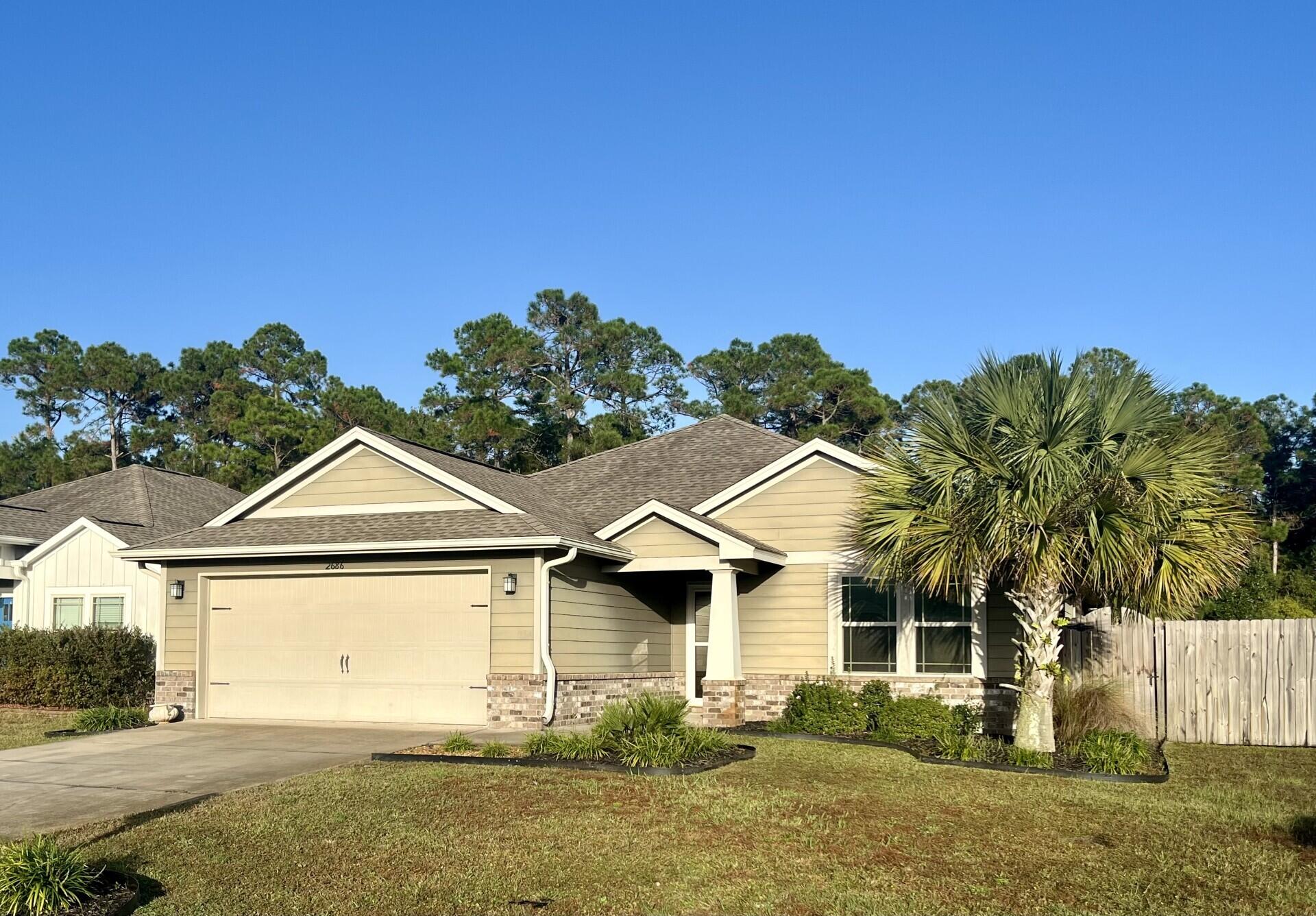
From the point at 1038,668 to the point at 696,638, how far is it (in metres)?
7.47

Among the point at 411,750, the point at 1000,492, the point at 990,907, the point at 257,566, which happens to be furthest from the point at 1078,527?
the point at 257,566

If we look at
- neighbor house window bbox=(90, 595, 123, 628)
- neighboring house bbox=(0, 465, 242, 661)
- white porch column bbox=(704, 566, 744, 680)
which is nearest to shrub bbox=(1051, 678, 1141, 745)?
white porch column bbox=(704, 566, 744, 680)

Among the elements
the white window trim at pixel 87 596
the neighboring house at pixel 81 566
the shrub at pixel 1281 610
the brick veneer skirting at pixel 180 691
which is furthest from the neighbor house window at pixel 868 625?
the white window trim at pixel 87 596

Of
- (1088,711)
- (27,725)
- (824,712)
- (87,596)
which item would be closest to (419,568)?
(824,712)

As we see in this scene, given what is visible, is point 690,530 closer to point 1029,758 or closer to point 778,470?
point 778,470

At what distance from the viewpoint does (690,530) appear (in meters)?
17.8

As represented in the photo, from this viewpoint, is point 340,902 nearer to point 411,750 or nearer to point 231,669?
point 411,750

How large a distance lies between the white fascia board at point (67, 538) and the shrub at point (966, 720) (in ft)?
58.7

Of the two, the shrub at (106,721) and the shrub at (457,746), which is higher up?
the shrub at (457,746)

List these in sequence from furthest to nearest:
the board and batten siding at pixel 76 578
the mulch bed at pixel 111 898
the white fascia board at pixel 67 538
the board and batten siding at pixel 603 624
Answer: the white fascia board at pixel 67 538 < the board and batten siding at pixel 76 578 < the board and batten siding at pixel 603 624 < the mulch bed at pixel 111 898

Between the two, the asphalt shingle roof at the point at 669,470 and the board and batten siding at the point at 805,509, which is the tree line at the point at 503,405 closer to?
the asphalt shingle roof at the point at 669,470

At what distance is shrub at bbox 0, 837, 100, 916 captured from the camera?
6.94 m

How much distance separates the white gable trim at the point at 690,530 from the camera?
1708 cm

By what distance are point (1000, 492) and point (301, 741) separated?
29.7 ft
